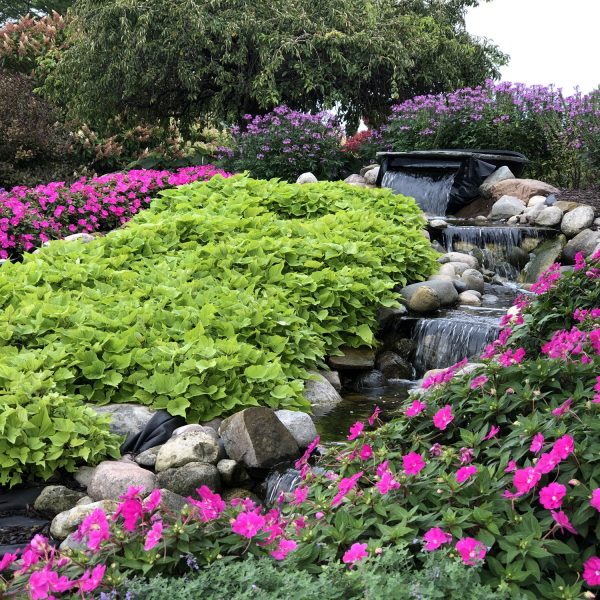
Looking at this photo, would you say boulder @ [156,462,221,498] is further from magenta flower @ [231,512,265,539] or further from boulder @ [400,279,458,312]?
boulder @ [400,279,458,312]

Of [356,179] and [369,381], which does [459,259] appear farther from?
[356,179]

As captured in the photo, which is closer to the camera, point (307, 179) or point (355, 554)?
point (355, 554)

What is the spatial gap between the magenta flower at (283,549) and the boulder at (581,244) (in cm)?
708

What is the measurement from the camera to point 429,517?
6.82ft

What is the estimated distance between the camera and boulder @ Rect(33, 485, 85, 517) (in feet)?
11.9

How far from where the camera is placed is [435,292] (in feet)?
21.5

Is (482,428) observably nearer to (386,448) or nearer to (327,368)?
(386,448)

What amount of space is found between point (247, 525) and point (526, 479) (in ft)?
2.46

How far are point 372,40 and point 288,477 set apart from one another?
11.8 meters

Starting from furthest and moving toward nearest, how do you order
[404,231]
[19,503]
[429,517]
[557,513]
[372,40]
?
[372,40] → [404,231] → [19,503] → [429,517] → [557,513]

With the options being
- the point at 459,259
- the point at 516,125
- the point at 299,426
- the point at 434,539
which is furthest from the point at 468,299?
the point at 516,125

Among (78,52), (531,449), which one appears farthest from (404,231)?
(78,52)

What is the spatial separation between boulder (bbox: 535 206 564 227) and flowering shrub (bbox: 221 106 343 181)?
168 inches

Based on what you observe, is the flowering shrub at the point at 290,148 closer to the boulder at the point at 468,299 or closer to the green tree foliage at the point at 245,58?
the green tree foliage at the point at 245,58
